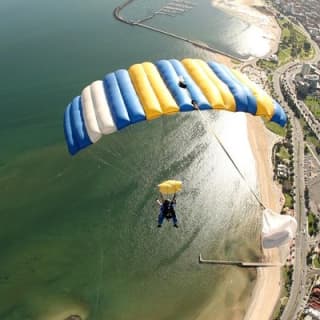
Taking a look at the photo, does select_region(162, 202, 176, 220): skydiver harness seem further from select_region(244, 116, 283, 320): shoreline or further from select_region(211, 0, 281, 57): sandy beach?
select_region(211, 0, 281, 57): sandy beach

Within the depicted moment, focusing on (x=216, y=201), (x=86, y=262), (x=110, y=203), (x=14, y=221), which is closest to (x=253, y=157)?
(x=216, y=201)

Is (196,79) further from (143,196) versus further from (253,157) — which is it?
(253,157)

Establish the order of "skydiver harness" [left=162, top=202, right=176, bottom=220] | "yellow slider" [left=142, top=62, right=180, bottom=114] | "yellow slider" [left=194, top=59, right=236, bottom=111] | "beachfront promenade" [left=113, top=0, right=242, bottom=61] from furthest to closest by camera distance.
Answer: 1. "beachfront promenade" [left=113, top=0, right=242, bottom=61]
2. "yellow slider" [left=194, top=59, right=236, bottom=111]
3. "yellow slider" [left=142, top=62, right=180, bottom=114]
4. "skydiver harness" [left=162, top=202, right=176, bottom=220]

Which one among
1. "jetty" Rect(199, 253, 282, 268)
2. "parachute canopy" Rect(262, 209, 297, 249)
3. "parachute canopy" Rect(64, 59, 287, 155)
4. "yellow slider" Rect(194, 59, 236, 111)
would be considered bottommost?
"jetty" Rect(199, 253, 282, 268)

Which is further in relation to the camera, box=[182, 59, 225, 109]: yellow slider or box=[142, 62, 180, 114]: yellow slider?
box=[182, 59, 225, 109]: yellow slider

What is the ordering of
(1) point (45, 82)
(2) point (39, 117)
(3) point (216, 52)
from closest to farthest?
(2) point (39, 117) < (1) point (45, 82) < (3) point (216, 52)

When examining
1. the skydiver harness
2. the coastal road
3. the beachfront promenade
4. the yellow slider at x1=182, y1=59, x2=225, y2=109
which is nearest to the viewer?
the skydiver harness

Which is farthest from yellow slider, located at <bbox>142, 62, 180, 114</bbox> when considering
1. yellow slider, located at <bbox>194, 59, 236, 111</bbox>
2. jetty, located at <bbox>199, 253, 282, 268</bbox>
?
jetty, located at <bbox>199, 253, 282, 268</bbox>
